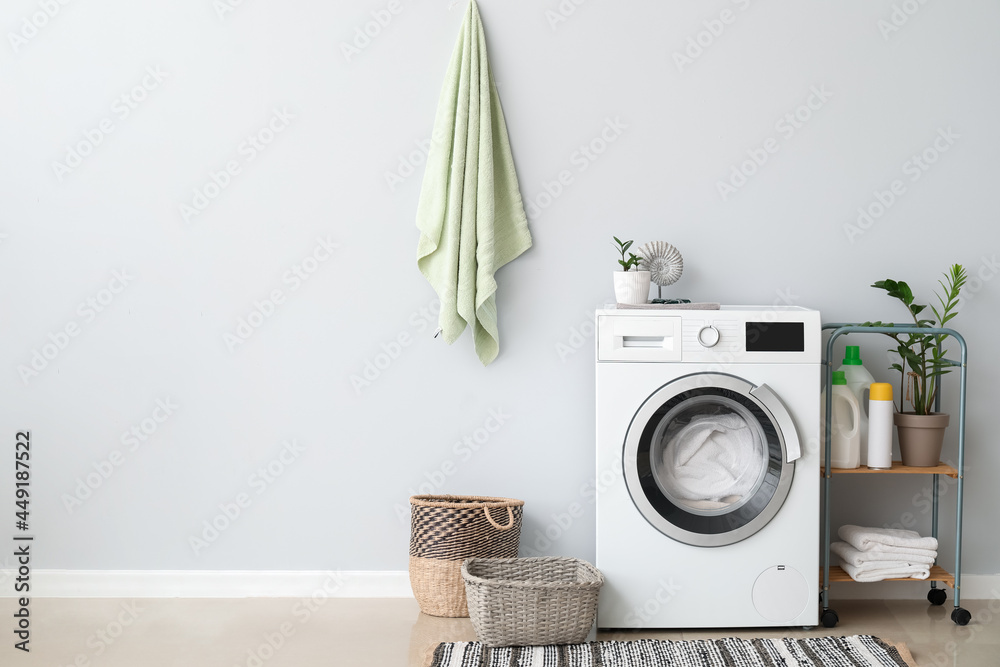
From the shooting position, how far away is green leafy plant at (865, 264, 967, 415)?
236 cm

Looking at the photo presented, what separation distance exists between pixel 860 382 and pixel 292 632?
173cm

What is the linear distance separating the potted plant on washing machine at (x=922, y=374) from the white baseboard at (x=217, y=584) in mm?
1527

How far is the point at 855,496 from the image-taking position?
254 centimetres

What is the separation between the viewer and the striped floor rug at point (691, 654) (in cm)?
202

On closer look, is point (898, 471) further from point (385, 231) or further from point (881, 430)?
point (385, 231)

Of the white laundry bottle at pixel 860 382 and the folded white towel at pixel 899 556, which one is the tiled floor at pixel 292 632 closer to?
the folded white towel at pixel 899 556

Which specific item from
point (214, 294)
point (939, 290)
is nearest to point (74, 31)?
point (214, 294)

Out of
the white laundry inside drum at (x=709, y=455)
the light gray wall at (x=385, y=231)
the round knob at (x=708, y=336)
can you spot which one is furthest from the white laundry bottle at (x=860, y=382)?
the round knob at (x=708, y=336)

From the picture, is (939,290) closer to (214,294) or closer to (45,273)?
(214,294)

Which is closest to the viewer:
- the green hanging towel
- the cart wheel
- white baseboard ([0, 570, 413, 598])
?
the cart wheel

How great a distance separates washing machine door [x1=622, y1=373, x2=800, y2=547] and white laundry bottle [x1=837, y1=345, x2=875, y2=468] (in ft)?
1.08

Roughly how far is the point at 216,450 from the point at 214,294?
48 cm

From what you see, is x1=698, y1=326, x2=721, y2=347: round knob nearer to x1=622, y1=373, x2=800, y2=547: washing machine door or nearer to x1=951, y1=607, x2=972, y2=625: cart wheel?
x1=622, y1=373, x2=800, y2=547: washing machine door

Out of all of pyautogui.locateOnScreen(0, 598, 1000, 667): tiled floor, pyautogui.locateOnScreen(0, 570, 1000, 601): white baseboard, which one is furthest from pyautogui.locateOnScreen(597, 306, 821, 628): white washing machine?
pyautogui.locateOnScreen(0, 570, 1000, 601): white baseboard
